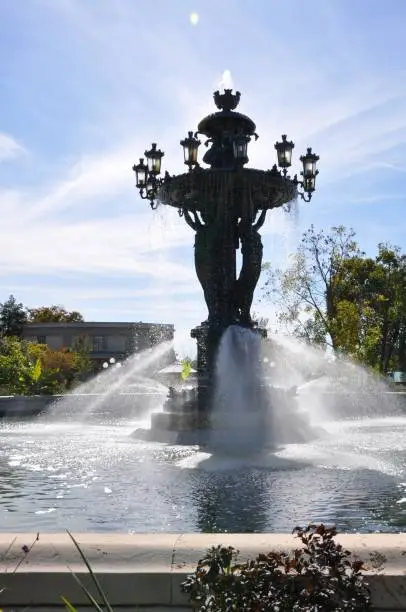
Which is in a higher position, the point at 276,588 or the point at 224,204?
the point at 224,204

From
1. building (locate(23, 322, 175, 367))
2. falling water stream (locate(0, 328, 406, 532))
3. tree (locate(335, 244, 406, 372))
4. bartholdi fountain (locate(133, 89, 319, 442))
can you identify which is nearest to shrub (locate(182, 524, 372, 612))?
falling water stream (locate(0, 328, 406, 532))

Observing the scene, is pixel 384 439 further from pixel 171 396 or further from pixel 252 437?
pixel 171 396

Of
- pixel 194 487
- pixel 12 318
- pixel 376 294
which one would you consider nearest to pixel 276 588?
pixel 194 487

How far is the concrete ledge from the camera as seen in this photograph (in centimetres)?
334

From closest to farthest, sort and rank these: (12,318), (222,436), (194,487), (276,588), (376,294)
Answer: (276,588) → (194,487) → (222,436) → (376,294) → (12,318)

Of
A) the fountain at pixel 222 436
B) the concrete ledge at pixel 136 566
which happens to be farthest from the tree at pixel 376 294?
the concrete ledge at pixel 136 566

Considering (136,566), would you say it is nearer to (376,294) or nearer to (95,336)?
(376,294)

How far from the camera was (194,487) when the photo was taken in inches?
318

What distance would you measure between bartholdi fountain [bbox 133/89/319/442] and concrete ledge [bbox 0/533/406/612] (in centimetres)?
1263

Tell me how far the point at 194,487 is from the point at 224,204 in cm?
1014

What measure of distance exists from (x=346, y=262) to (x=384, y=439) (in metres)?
29.4

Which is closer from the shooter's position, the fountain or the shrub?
the shrub

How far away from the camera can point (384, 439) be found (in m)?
13.5

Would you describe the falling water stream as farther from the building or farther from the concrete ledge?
the building
